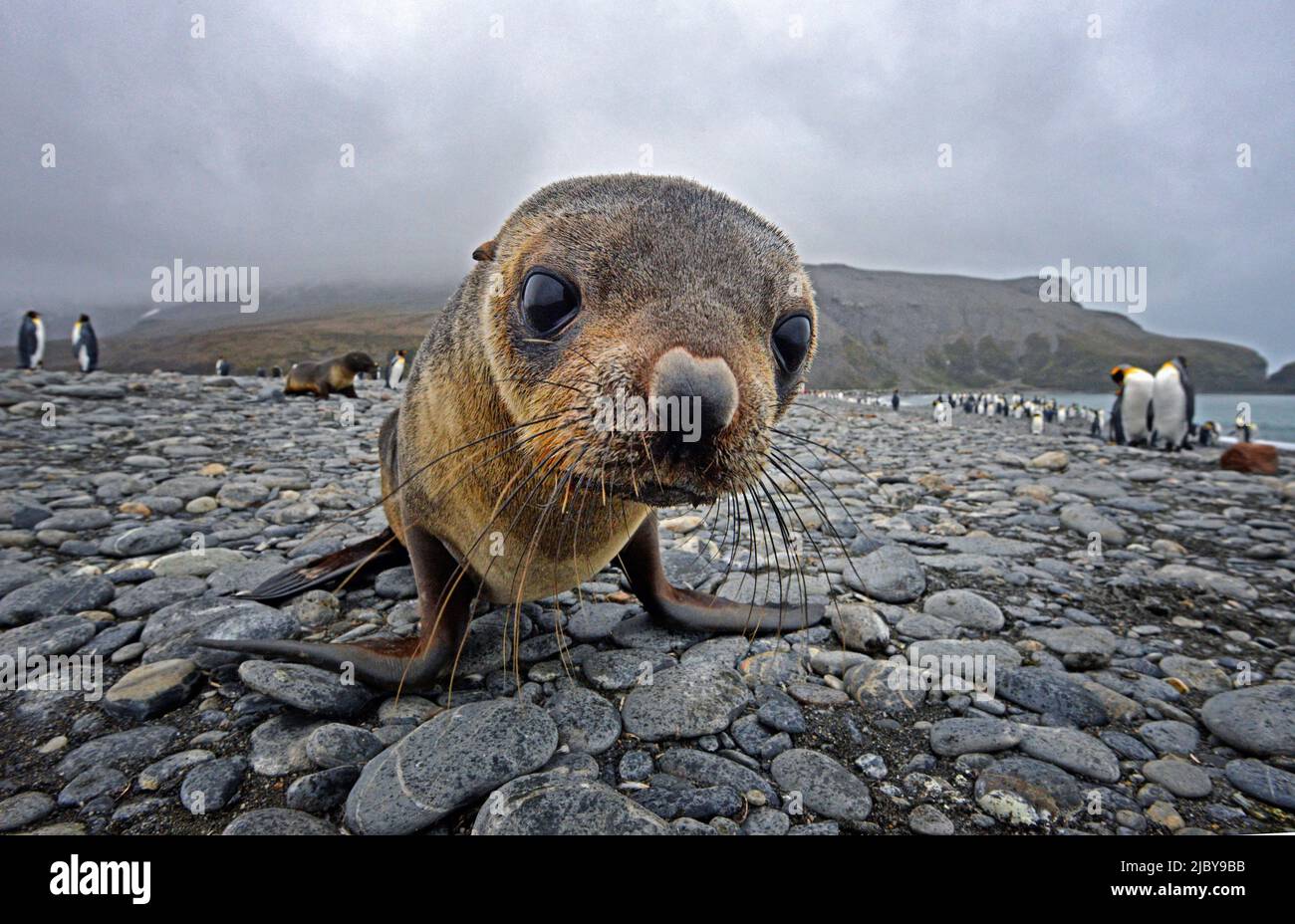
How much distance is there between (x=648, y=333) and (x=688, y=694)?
1669 mm

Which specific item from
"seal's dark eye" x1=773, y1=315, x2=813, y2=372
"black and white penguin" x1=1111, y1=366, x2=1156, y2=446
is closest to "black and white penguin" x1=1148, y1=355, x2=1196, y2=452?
"black and white penguin" x1=1111, y1=366, x2=1156, y2=446

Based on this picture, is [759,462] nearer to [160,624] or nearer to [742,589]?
[742,589]

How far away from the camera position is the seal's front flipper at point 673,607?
353cm

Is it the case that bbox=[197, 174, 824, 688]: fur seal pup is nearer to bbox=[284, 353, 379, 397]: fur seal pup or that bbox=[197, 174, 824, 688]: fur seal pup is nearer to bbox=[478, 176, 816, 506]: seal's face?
bbox=[478, 176, 816, 506]: seal's face

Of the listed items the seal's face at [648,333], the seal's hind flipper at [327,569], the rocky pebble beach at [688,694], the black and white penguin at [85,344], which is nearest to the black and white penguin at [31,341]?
the black and white penguin at [85,344]

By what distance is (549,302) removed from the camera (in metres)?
2.35

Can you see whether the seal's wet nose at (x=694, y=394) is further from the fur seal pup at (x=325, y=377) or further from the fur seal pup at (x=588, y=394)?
the fur seal pup at (x=325, y=377)

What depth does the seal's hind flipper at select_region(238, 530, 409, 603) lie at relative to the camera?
3793 mm

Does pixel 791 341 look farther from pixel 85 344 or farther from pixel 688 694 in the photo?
pixel 85 344

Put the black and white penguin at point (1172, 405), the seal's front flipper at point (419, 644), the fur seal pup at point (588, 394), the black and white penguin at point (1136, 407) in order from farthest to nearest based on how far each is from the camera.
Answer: the black and white penguin at point (1136, 407)
the black and white penguin at point (1172, 405)
the seal's front flipper at point (419, 644)
the fur seal pup at point (588, 394)

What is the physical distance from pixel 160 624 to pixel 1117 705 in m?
4.94

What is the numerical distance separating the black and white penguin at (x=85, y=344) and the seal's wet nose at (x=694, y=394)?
4153cm

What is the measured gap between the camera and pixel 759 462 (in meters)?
2.17
